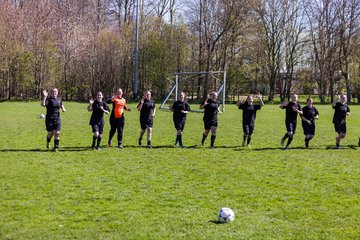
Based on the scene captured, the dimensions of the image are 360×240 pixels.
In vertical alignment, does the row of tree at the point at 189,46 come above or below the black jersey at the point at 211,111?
above

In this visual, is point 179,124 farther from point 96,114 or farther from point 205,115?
point 96,114

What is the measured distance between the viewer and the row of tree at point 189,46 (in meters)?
47.0

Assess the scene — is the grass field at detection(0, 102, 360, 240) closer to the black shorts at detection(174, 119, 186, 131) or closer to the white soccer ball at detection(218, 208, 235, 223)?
the white soccer ball at detection(218, 208, 235, 223)

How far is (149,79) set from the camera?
2068 inches

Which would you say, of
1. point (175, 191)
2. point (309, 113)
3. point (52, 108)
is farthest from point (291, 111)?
point (52, 108)

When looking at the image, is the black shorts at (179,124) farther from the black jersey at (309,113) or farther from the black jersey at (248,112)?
the black jersey at (309,113)

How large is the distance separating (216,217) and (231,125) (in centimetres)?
1538

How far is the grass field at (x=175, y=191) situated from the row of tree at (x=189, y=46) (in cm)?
3316

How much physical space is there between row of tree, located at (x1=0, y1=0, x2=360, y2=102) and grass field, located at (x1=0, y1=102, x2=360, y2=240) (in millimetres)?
33158

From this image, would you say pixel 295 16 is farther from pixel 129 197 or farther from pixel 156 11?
pixel 129 197

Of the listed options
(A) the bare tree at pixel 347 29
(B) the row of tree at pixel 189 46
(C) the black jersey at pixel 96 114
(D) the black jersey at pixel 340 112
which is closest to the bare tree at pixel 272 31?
(B) the row of tree at pixel 189 46

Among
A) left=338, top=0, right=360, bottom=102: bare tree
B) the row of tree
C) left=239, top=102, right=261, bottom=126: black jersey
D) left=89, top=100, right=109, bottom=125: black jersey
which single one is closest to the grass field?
left=239, top=102, right=261, bottom=126: black jersey

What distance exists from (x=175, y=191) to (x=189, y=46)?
151 ft

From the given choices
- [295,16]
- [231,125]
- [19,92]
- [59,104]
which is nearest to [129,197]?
[59,104]
